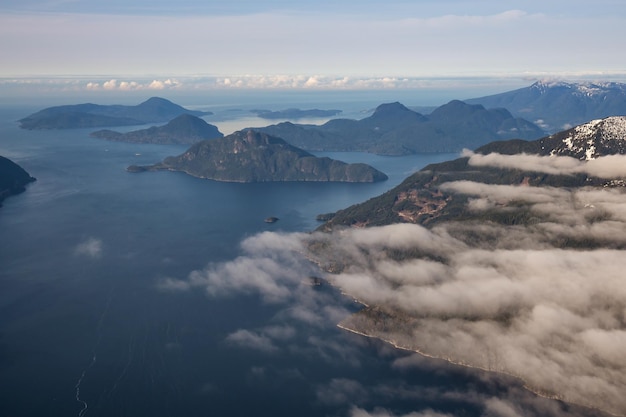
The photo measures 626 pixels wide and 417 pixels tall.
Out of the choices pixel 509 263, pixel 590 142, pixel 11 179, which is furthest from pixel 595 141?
pixel 11 179

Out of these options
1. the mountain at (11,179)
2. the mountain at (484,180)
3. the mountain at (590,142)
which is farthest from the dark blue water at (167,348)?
the mountain at (590,142)

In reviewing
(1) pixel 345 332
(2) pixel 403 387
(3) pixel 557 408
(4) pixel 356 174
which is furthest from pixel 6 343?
(4) pixel 356 174

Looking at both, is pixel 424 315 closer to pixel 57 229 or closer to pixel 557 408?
pixel 557 408

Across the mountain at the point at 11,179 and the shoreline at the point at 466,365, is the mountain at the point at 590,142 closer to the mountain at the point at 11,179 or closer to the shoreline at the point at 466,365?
the shoreline at the point at 466,365

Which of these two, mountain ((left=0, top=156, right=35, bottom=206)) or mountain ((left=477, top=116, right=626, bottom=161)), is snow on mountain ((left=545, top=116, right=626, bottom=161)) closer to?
mountain ((left=477, top=116, right=626, bottom=161))

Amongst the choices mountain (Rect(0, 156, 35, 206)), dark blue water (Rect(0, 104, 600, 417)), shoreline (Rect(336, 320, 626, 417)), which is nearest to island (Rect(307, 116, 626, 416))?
→ shoreline (Rect(336, 320, 626, 417))

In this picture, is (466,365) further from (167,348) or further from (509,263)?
(167,348)
